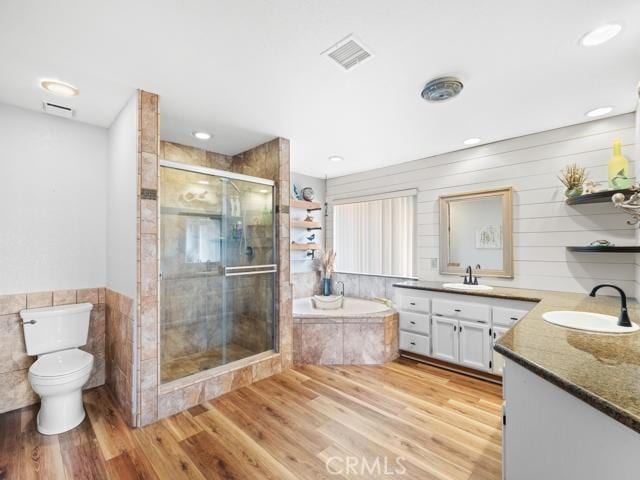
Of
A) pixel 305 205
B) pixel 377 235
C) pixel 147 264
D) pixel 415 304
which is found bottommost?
pixel 415 304

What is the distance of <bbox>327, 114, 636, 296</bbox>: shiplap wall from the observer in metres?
2.54

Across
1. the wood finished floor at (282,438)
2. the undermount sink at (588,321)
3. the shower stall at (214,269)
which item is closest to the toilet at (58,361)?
the wood finished floor at (282,438)

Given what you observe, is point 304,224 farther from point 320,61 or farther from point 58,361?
point 58,361

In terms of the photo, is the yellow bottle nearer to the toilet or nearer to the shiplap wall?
the shiplap wall

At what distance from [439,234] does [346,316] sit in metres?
1.55

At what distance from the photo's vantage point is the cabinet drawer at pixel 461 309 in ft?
9.40

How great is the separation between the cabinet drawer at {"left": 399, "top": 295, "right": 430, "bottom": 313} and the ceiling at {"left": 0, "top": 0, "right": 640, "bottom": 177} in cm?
184

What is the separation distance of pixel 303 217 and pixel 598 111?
341 cm

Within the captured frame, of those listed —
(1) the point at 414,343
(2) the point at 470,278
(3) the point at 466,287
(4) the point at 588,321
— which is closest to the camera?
(4) the point at 588,321

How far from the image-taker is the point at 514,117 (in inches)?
102

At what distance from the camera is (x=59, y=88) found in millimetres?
2104

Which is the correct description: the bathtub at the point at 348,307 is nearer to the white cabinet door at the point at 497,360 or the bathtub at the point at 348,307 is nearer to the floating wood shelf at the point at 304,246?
the floating wood shelf at the point at 304,246

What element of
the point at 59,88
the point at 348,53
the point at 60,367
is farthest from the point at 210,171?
the point at 60,367

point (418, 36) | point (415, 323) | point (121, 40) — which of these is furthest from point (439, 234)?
point (121, 40)
